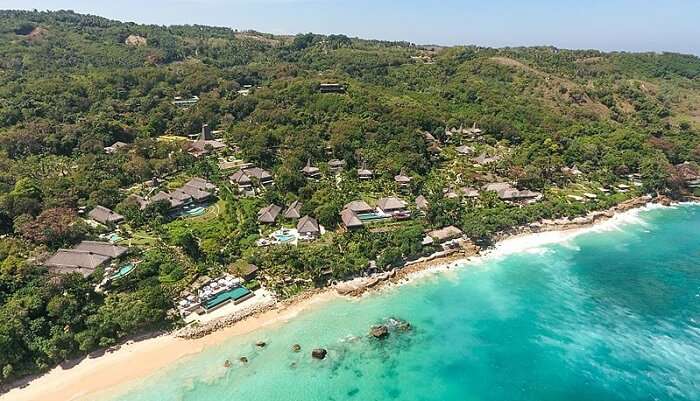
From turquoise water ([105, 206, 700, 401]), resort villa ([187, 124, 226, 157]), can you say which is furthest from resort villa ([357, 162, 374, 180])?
resort villa ([187, 124, 226, 157])

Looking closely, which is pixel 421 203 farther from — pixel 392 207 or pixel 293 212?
pixel 293 212

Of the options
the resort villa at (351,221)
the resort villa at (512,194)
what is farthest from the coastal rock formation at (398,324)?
the resort villa at (512,194)

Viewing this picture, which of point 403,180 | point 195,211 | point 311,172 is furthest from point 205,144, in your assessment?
point 403,180

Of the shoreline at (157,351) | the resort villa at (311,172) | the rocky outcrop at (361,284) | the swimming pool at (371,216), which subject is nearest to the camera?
the shoreline at (157,351)

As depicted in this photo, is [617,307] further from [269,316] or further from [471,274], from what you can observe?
[269,316]

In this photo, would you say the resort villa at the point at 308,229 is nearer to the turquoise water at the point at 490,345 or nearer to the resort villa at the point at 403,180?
the turquoise water at the point at 490,345
